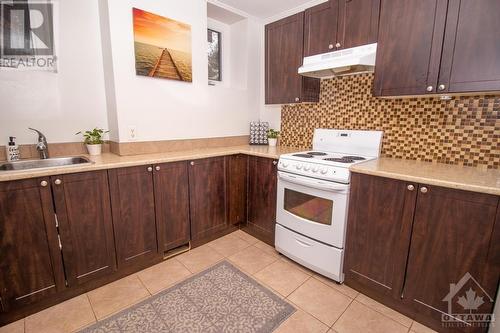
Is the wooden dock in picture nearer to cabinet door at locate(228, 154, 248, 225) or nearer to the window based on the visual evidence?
the window

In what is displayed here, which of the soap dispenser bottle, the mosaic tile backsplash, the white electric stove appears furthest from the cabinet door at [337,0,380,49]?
the soap dispenser bottle

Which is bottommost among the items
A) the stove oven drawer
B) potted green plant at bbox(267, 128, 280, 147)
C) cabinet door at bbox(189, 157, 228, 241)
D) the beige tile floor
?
the beige tile floor

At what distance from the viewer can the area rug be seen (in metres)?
1.52

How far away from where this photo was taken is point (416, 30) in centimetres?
165

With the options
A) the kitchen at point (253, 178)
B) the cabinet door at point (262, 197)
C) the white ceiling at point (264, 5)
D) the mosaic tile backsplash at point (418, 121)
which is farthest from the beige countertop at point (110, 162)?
the white ceiling at point (264, 5)

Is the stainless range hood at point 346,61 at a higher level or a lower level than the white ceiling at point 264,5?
lower

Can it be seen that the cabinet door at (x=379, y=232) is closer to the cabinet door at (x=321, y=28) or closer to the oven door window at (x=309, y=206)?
the oven door window at (x=309, y=206)

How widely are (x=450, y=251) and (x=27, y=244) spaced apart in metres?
2.57

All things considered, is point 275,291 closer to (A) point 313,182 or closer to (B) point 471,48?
(A) point 313,182

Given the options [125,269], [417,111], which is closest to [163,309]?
[125,269]

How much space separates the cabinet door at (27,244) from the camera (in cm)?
145

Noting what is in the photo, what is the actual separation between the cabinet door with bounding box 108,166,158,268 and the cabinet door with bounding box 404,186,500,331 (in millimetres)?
1953

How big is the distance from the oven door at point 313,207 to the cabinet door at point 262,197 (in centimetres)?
15

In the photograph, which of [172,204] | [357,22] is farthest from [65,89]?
[357,22]
